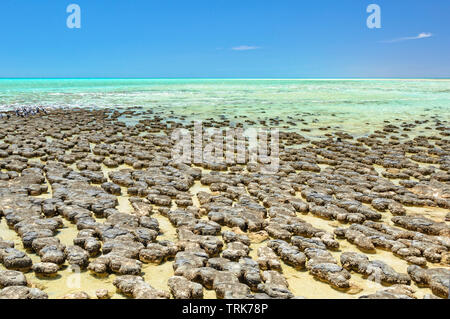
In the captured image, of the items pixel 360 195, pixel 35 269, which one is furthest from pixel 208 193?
pixel 35 269

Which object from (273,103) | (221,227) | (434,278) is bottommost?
(434,278)

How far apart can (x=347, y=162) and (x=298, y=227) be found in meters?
5.34

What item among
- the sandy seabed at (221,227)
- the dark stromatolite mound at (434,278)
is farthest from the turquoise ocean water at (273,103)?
the dark stromatolite mound at (434,278)

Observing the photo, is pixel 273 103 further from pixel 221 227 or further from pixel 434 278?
pixel 434 278

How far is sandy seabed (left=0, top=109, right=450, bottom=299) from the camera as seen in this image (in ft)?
14.6

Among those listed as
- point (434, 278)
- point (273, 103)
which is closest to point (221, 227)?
point (434, 278)

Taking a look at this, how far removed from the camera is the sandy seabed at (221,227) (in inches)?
175

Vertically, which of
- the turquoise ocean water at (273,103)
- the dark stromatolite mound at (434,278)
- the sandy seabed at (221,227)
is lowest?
the dark stromatolite mound at (434,278)

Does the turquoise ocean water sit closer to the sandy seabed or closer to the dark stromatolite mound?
the sandy seabed

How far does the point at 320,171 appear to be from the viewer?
10.0 metres

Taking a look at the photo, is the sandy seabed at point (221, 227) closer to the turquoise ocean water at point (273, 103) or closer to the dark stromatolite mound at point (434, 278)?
the dark stromatolite mound at point (434, 278)

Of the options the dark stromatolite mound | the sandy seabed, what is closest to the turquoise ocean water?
the sandy seabed

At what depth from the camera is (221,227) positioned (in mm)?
6203
